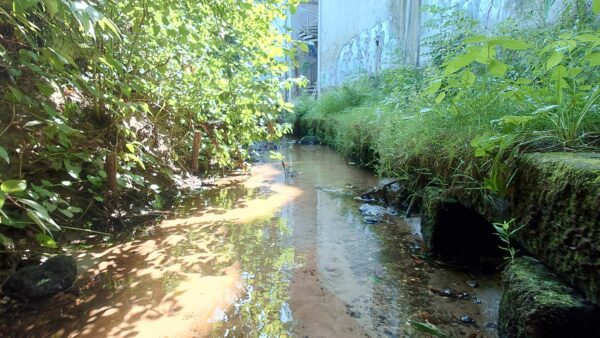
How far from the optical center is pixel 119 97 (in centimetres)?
307

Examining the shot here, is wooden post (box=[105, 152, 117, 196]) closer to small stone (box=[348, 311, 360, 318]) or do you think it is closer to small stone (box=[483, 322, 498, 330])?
small stone (box=[348, 311, 360, 318])

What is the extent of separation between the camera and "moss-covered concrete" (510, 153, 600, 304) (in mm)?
1318

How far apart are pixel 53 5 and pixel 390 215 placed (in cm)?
335

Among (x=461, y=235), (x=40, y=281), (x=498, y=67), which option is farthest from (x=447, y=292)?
(x=40, y=281)

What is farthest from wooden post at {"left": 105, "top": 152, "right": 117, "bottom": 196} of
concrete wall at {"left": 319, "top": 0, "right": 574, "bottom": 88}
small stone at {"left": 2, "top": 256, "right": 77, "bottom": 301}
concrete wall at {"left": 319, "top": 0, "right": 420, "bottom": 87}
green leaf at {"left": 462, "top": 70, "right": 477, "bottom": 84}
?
concrete wall at {"left": 319, "top": 0, "right": 420, "bottom": 87}

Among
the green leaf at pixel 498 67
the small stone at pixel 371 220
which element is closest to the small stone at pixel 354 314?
the green leaf at pixel 498 67

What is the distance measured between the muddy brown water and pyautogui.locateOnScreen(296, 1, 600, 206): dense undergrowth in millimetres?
665

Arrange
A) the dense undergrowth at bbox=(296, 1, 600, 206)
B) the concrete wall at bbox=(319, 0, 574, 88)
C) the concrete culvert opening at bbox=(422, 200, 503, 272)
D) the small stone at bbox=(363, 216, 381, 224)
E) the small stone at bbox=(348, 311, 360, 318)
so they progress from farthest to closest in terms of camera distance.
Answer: the concrete wall at bbox=(319, 0, 574, 88), the small stone at bbox=(363, 216, 381, 224), the concrete culvert opening at bbox=(422, 200, 503, 272), the small stone at bbox=(348, 311, 360, 318), the dense undergrowth at bbox=(296, 1, 600, 206)

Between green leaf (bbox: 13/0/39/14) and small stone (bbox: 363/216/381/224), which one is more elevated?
green leaf (bbox: 13/0/39/14)

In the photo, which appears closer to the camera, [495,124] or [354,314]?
[354,314]

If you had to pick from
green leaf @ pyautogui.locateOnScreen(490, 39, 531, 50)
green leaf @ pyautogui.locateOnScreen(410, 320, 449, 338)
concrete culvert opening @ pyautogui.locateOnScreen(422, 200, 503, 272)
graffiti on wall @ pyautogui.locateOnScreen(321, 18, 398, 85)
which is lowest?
green leaf @ pyautogui.locateOnScreen(410, 320, 449, 338)

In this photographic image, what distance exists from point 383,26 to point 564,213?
8907mm

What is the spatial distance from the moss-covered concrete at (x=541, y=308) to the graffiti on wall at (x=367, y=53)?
292 inches

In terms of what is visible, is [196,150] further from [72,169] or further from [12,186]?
[12,186]
